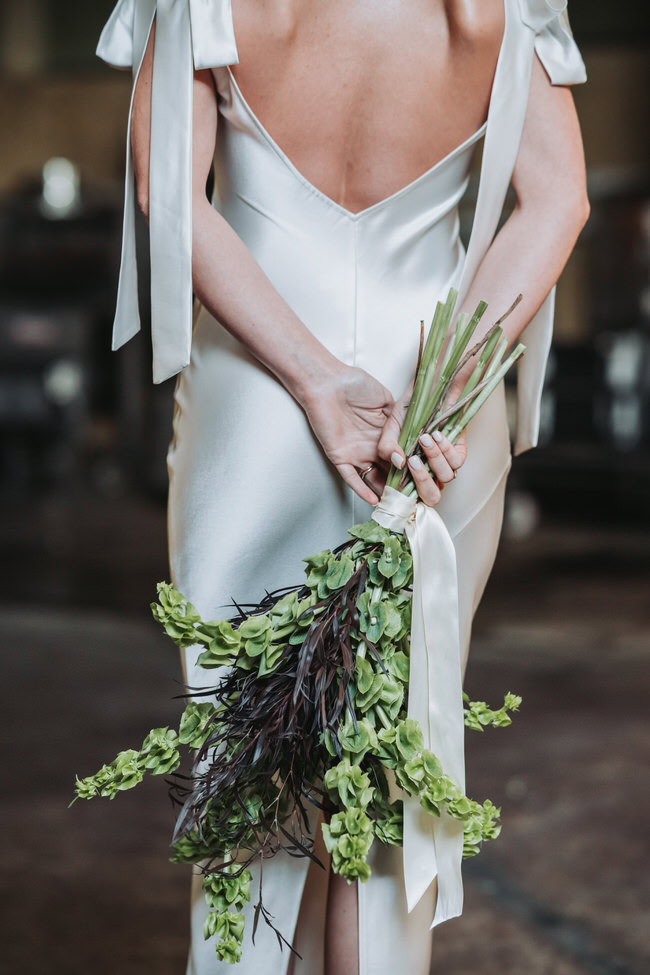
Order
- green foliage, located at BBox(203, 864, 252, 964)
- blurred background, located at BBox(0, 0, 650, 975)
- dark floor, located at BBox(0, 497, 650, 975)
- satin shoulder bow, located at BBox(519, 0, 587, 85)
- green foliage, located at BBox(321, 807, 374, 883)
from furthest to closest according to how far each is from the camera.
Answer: blurred background, located at BBox(0, 0, 650, 975) < dark floor, located at BBox(0, 497, 650, 975) < satin shoulder bow, located at BBox(519, 0, 587, 85) < green foliage, located at BBox(203, 864, 252, 964) < green foliage, located at BBox(321, 807, 374, 883)

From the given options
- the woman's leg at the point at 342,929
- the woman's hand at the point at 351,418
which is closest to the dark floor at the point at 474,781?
the woman's leg at the point at 342,929

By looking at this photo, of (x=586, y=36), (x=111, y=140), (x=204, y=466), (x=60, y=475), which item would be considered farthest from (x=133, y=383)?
(x=204, y=466)

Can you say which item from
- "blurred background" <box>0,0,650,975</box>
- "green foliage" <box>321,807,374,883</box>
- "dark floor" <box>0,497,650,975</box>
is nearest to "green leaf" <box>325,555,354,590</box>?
"green foliage" <box>321,807,374,883</box>

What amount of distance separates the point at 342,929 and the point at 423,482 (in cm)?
53

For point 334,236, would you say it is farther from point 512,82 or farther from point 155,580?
point 155,580

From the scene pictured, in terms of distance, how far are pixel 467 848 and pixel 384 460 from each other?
44cm

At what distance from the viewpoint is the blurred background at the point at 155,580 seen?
2160 millimetres

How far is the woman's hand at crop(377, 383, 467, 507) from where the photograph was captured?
3.77 feet

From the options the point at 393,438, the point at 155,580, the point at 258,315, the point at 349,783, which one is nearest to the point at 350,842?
the point at 349,783

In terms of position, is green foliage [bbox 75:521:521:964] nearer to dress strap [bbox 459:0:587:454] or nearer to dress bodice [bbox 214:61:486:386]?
dress bodice [bbox 214:61:486:386]

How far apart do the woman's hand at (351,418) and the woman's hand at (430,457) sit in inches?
1.2

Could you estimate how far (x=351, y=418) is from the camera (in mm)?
1222

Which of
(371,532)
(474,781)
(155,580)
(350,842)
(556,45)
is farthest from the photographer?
(155,580)

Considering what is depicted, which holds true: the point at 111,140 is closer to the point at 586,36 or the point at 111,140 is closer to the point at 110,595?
the point at 586,36
